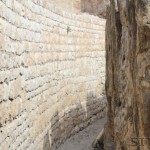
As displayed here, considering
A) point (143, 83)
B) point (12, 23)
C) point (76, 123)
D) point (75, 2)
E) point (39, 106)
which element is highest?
point (75, 2)

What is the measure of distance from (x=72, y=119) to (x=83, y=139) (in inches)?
23.8

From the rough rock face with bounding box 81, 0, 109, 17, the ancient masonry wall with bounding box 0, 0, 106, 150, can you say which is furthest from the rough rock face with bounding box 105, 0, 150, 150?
the rough rock face with bounding box 81, 0, 109, 17

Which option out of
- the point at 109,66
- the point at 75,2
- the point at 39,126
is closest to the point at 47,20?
the point at 109,66

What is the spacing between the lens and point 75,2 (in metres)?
16.9

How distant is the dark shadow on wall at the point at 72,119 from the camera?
8.06 metres

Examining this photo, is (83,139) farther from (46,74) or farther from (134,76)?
(134,76)

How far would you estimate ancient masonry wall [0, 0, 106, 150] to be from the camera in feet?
16.6

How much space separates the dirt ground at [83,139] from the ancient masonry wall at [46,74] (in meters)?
0.15

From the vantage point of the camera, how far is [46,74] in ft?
24.8

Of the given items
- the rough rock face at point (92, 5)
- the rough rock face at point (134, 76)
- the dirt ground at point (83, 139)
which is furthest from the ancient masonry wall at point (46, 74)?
the rough rock face at point (92, 5)

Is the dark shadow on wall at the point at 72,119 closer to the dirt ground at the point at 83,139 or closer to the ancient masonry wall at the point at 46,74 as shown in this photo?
the ancient masonry wall at the point at 46,74

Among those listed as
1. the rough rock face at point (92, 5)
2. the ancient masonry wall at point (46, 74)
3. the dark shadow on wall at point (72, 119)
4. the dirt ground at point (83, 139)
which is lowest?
the dirt ground at point (83, 139)

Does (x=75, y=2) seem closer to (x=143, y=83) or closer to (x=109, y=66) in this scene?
(x=109, y=66)

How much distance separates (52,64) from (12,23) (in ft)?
9.39
